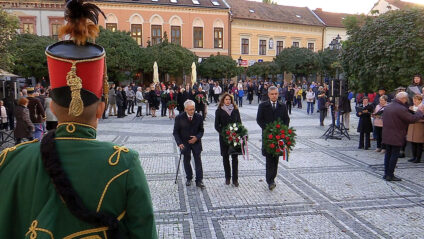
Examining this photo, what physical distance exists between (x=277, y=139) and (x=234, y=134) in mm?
864

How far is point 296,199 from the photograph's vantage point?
661 cm

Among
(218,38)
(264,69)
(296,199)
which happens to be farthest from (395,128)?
(218,38)

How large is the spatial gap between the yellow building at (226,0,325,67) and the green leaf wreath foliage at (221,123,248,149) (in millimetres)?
34781

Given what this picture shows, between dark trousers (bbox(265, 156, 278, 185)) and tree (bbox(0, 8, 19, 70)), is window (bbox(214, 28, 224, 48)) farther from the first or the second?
dark trousers (bbox(265, 156, 278, 185))

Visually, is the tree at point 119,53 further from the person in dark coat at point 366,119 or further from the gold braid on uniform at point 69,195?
the gold braid on uniform at point 69,195

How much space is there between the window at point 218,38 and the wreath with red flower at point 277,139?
34.9 metres

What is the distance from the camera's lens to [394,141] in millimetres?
7609

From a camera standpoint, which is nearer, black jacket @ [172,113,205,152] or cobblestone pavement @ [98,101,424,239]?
cobblestone pavement @ [98,101,424,239]

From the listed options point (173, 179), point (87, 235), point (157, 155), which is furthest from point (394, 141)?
point (87, 235)

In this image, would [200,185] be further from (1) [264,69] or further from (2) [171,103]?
(1) [264,69]

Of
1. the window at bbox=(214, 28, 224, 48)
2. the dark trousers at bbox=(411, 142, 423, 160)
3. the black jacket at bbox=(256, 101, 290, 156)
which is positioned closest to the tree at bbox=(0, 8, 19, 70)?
the black jacket at bbox=(256, 101, 290, 156)

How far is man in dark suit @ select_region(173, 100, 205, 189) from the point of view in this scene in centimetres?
726

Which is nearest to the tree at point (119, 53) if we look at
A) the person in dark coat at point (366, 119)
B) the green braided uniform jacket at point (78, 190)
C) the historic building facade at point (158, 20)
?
the historic building facade at point (158, 20)

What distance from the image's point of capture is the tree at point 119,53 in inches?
1131
